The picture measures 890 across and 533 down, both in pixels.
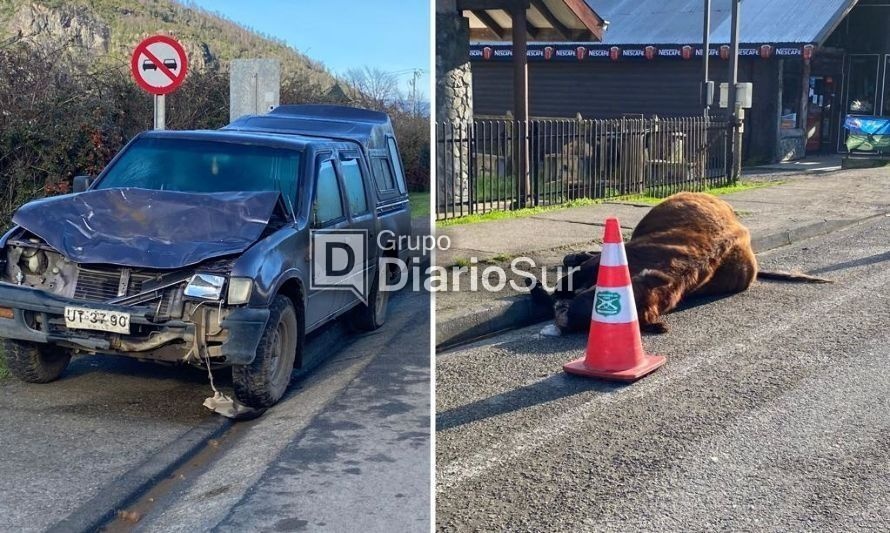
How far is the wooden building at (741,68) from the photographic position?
85.2ft

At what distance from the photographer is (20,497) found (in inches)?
176

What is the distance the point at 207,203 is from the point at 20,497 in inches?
88.7

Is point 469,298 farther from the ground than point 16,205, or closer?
closer

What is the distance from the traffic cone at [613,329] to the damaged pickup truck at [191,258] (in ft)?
4.86

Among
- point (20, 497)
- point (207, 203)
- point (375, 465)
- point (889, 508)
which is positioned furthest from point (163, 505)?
point (889, 508)

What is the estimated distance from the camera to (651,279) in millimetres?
7090

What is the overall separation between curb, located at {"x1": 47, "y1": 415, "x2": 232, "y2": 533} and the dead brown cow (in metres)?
2.72

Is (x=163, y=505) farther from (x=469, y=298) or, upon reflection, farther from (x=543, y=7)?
(x=543, y=7)

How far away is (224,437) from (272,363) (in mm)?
547

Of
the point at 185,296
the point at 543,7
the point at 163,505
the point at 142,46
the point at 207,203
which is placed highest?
the point at 543,7

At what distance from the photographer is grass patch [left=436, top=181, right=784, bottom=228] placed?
12.6 m

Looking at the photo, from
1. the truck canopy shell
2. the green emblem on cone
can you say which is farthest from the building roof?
the green emblem on cone

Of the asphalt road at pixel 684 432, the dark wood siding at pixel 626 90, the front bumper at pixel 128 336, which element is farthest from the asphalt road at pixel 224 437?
the dark wood siding at pixel 626 90

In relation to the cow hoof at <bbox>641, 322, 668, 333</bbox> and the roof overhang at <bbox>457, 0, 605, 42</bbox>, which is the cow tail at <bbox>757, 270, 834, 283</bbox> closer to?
the cow hoof at <bbox>641, 322, 668, 333</bbox>
